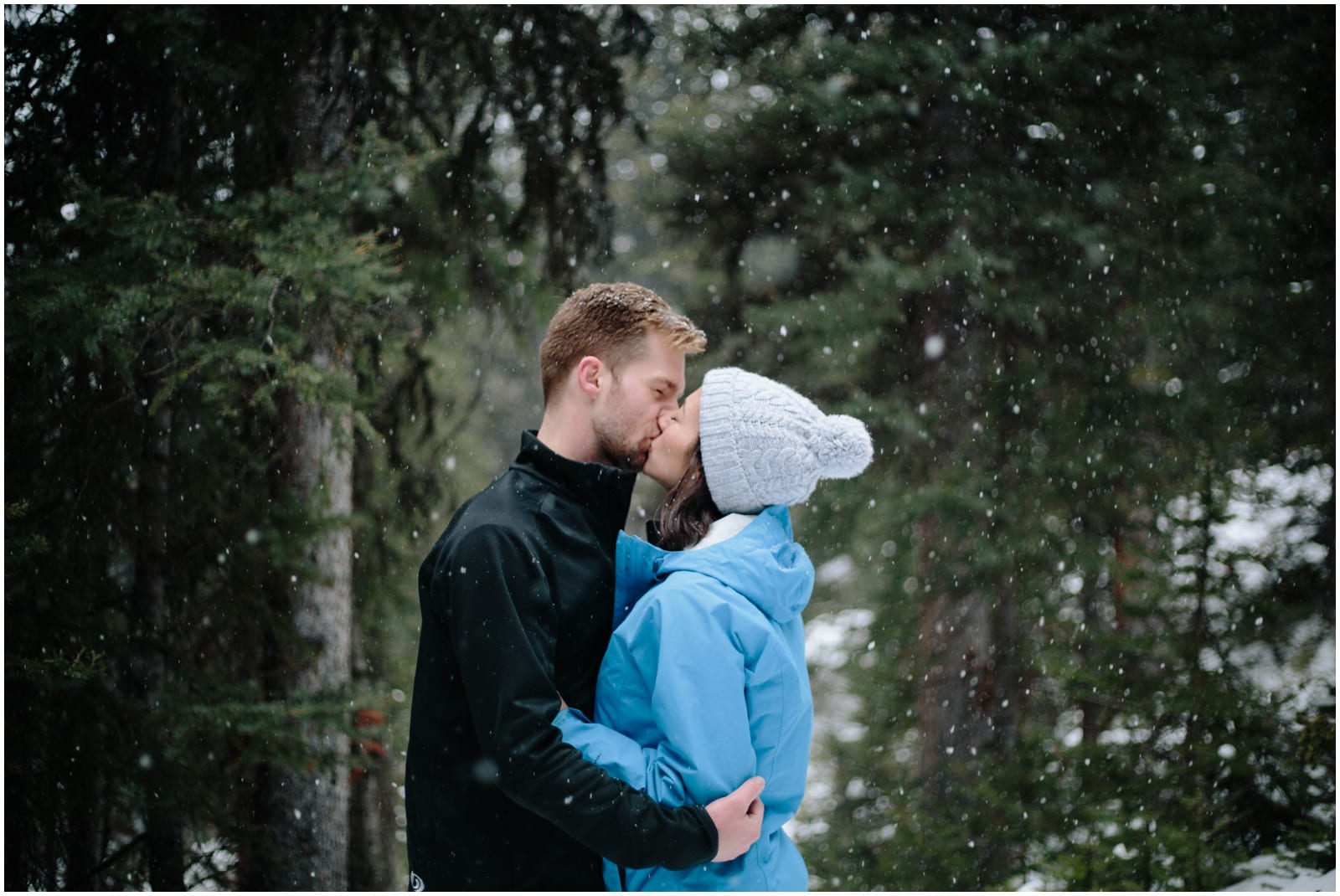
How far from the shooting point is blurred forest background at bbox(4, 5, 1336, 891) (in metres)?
5.02

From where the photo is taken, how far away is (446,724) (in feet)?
7.61

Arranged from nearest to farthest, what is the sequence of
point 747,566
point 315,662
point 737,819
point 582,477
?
point 737,819 → point 747,566 → point 582,477 → point 315,662

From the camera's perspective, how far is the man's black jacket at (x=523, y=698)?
203 centimetres

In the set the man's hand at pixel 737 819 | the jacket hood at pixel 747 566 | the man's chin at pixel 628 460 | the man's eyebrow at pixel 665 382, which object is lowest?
the man's hand at pixel 737 819

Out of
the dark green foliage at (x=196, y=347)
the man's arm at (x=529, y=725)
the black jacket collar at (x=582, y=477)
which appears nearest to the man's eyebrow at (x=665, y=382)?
the black jacket collar at (x=582, y=477)

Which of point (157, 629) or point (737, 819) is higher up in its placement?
point (157, 629)

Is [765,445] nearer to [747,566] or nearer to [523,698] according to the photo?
[747,566]

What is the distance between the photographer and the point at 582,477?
241cm

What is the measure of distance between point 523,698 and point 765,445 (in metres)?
0.89

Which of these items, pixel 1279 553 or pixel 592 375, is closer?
pixel 592 375

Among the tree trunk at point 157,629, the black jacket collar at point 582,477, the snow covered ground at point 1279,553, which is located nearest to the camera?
the black jacket collar at point 582,477

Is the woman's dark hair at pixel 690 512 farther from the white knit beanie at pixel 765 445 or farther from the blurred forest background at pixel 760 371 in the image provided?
the blurred forest background at pixel 760 371

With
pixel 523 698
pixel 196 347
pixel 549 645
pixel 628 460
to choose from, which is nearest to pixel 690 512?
pixel 628 460

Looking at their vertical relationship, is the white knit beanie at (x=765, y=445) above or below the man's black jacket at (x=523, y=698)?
above
